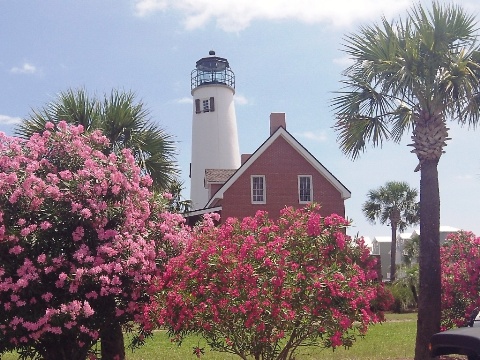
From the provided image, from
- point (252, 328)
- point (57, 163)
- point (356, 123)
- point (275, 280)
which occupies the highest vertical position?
point (356, 123)

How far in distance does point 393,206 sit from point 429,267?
35.2 metres

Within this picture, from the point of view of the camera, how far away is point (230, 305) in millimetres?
8352

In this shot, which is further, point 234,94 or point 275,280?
point 234,94

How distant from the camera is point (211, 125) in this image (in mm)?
40750

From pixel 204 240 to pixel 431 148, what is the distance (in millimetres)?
5437

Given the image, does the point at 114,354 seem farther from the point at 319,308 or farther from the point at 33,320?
the point at 319,308

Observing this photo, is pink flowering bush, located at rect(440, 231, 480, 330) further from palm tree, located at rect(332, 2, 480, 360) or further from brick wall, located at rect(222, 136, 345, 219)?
brick wall, located at rect(222, 136, 345, 219)

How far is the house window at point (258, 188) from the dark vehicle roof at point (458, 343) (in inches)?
1004

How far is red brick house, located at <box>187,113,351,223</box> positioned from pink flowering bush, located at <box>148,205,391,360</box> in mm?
20399

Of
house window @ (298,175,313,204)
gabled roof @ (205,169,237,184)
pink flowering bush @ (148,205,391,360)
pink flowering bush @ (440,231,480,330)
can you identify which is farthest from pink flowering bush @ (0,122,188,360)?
gabled roof @ (205,169,237,184)

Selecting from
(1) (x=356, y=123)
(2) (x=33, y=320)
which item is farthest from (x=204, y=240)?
(1) (x=356, y=123)

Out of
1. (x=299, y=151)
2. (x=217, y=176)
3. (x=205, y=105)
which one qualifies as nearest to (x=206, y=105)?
(x=205, y=105)

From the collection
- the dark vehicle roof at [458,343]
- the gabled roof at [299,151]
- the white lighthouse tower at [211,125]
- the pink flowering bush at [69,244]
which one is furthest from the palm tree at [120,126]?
the white lighthouse tower at [211,125]

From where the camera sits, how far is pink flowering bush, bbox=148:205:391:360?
8289 mm
